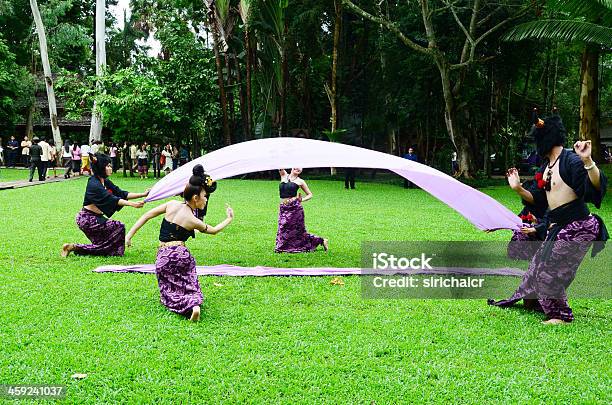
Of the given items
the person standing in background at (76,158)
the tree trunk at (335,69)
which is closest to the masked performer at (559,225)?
the tree trunk at (335,69)

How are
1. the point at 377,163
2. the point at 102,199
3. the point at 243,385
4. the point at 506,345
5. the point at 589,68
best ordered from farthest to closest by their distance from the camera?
the point at 589,68
the point at 102,199
the point at 377,163
the point at 506,345
the point at 243,385

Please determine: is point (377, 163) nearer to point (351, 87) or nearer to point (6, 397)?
point (6, 397)

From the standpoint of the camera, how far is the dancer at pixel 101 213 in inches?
312

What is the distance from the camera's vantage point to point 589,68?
64.3ft

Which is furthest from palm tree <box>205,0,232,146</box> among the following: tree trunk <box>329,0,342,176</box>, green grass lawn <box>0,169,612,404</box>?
green grass lawn <box>0,169,612,404</box>

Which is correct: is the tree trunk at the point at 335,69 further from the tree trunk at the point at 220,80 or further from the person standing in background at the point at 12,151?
the person standing in background at the point at 12,151

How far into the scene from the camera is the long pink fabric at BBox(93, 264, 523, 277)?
23.7 ft

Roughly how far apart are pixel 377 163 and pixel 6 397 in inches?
188

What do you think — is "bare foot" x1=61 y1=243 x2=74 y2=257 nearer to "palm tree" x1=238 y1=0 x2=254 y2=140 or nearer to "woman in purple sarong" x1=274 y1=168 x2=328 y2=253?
"woman in purple sarong" x1=274 y1=168 x2=328 y2=253

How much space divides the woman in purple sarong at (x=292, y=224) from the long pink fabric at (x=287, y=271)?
140 cm

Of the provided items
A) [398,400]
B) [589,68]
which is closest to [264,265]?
[398,400]

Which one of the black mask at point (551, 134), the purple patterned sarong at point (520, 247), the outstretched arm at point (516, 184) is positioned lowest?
the purple patterned sarong at point (520, 247)

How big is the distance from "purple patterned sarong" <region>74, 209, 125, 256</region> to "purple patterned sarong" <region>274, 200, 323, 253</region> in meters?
2.29

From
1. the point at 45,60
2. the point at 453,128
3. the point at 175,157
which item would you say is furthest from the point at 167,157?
the point at 453,128
